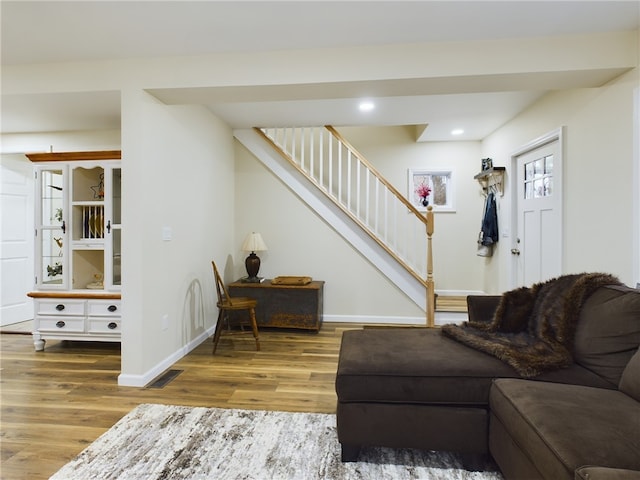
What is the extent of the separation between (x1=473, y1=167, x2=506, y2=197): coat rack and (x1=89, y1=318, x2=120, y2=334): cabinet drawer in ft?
15.0

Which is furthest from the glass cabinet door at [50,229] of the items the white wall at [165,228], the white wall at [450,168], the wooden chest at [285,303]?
the white wall at [450,168]

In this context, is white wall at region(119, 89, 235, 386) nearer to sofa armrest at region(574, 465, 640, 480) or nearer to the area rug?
the area rug

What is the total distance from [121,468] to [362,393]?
1.26 metres

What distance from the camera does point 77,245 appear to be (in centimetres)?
336

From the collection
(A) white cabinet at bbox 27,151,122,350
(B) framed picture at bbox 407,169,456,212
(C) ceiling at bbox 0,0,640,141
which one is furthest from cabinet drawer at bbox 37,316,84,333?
(B) framed picture at bbox 407,169,456,212

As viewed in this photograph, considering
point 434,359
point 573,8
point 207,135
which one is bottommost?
point 434,359

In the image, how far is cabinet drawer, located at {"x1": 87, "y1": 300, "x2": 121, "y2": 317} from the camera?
333 centimetres

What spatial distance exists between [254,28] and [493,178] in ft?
12.1

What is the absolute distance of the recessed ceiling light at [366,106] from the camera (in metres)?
3.57

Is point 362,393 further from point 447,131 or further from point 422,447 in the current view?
point 447,131

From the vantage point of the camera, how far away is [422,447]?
1725 mm

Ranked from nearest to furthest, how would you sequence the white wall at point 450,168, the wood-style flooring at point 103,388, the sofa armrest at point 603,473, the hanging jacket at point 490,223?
1. the sofa armrest at point 603,473
2. the wood-style flooring at point 103,388
3. the hanging jacket at point 490,223
4. the white wall at point 450,168

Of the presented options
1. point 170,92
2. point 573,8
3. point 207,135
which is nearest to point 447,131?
point 573,8

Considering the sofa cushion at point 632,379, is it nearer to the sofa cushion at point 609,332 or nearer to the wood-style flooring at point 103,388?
the sofa cushion at point 609,332
